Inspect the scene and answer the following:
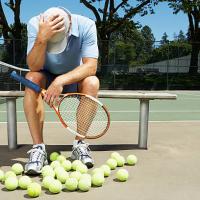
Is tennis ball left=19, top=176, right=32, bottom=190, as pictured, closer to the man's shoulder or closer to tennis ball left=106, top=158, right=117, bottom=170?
tennis ball left=106, top=158, right=117, bottom=170

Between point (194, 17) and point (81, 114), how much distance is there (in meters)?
22.5

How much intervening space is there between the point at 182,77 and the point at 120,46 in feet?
12.1

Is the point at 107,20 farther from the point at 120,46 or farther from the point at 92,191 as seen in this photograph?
the point at 92,191

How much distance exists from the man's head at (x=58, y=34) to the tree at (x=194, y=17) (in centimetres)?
1792

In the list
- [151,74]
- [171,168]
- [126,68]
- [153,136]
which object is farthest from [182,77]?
[171,168]

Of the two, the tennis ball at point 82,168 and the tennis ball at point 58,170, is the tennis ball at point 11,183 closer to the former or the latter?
the tennis ball at point 58,170

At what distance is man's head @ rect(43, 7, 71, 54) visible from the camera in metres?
3.03

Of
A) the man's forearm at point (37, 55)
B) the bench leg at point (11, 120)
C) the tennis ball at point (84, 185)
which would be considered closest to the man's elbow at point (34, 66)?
the man's forearm at point (37, 55)

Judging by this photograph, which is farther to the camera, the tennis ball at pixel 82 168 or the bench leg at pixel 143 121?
the bench leg at pixel 143 121

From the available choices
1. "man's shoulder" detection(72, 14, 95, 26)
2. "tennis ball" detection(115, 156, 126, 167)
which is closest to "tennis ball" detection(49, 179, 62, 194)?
"tennis ball" detection(115, 156, 126, 167)

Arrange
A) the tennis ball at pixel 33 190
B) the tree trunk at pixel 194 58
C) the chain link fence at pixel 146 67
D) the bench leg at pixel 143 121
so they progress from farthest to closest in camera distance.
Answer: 1. the tree trunk at pixel 194 58
2. the chain link fence at pixel 146 67
3. the bench leg at pixel 143 121
4. the tennis ball at pixel 33 190

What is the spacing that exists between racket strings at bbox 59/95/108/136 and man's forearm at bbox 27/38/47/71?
0.37m

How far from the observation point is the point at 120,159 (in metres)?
3.39

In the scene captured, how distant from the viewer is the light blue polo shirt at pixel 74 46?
3.27m
